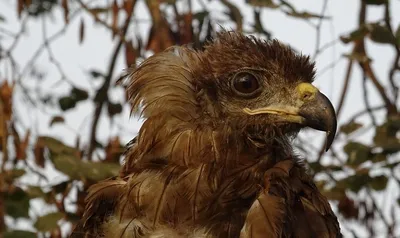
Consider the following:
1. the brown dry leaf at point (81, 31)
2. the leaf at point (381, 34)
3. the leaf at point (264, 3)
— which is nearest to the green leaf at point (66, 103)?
the brown dry leaf at point (81, 31)

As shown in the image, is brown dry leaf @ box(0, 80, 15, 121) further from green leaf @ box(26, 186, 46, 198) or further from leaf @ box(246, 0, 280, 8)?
Result: leaf @ box(246, 0, 280, 8)

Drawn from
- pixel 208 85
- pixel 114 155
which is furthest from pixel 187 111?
pixel 114 155

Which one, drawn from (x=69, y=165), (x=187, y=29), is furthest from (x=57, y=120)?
(x=69, y=165)

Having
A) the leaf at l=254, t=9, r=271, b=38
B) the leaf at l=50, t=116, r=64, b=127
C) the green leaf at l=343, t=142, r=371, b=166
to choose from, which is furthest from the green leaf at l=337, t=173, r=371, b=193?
the leaf at l=50, t=116, r=64, b=127

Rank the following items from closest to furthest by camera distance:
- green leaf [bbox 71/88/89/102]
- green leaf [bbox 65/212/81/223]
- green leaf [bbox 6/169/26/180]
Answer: green leaf [bbox 65/212/81/223] < green leaf [bbox 6/169/26/180] < green leaf [bbox 71/88/89/102]

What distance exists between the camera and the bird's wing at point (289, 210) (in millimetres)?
3176

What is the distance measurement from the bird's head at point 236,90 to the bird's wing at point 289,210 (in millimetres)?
258

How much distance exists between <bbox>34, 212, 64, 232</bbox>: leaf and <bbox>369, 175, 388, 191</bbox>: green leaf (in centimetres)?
160

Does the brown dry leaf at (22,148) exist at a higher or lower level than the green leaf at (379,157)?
lower

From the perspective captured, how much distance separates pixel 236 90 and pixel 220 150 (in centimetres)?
31

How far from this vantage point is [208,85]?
3738mm

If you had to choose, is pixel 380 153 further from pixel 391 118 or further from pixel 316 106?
pixel 316 106

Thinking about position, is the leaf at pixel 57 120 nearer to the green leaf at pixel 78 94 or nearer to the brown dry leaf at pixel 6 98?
the green leaf at pixel 78 94

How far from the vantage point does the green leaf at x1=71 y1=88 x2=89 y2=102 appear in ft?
18.5
